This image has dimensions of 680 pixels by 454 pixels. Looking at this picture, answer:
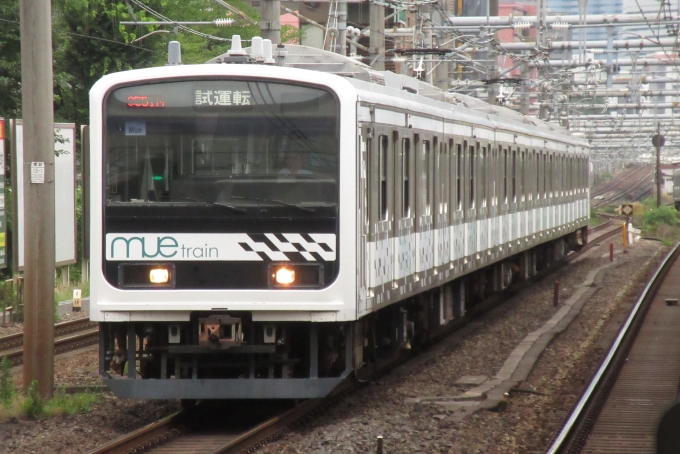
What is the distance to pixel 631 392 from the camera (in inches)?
446

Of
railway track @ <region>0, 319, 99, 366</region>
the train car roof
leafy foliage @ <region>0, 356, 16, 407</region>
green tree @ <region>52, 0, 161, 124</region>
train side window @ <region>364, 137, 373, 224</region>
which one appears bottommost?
railway track @ <region>0, 319, 99, 366</region>

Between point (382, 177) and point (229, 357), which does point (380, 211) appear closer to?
point (382, 177)

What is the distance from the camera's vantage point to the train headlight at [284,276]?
8.78 metres

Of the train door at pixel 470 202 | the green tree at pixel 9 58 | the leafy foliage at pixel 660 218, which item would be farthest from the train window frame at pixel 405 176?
the leafy foliage at pixel 660 218

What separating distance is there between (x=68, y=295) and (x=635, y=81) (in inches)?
940

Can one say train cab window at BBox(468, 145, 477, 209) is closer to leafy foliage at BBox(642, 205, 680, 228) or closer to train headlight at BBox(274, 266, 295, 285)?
train headlight at BBox(274, 266, 295, 285)

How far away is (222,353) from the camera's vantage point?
9.01 m

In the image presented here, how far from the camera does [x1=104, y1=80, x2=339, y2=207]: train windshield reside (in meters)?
8.80

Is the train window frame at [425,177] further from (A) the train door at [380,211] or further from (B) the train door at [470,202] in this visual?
(B) the train door at [470,202]

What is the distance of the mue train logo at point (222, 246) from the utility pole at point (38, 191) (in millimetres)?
1263

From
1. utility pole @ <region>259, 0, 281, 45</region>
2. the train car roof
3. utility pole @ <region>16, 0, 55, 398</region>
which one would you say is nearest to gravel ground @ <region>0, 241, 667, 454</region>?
utility pole @ <region>16, 0, 55, 398</region>

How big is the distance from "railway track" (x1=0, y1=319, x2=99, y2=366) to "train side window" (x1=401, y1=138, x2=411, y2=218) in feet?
14.3

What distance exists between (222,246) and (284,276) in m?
0.50

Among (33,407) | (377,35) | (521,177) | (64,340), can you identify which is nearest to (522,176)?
(521,177)
